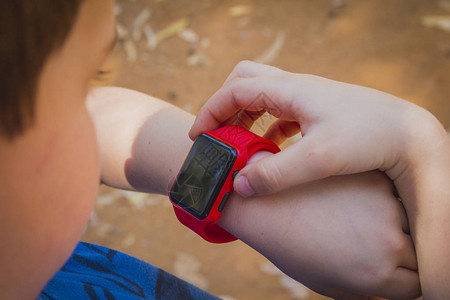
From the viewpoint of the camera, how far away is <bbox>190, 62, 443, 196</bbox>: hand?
28.4 inches

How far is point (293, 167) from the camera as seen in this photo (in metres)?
0.72

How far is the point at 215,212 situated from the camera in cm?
80

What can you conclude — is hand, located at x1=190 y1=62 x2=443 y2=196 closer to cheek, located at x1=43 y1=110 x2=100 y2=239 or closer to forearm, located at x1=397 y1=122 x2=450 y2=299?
forearm, located at x1=397 y1=122 x2=450 y2=299

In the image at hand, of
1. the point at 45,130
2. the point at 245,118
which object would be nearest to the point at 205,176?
the point at 245,118

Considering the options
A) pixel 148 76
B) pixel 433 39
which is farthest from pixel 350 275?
pixel 148 76

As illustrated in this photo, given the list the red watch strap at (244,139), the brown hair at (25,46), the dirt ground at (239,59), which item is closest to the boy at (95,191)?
the brown hair at (25,46)

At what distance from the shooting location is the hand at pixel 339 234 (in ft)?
2.51

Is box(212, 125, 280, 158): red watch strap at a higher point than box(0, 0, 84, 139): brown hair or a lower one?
lower

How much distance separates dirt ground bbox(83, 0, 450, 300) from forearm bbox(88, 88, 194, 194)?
84 centimetres

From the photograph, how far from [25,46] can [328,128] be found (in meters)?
0.51

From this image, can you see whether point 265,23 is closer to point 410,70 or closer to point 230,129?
point 410,70

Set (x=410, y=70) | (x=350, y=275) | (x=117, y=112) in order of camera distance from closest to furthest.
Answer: (x=350, y=275), (x=117, y=112), (x=410, y=70)

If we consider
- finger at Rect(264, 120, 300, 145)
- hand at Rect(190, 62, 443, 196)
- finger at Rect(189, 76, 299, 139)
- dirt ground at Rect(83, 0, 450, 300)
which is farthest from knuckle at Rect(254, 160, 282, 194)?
dirt ground at Rect(83, 0, 450, 300)

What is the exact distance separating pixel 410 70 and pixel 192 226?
65.4 inches
